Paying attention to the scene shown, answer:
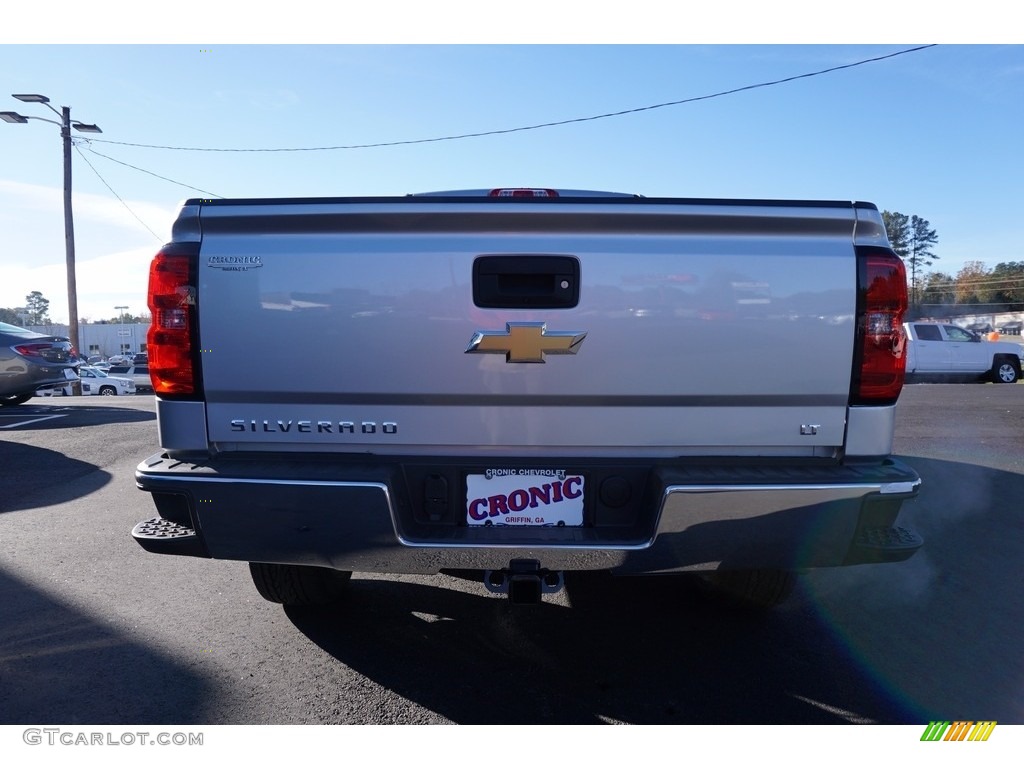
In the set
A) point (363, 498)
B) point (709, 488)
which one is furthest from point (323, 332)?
point (709, 488)

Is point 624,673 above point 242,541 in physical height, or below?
below

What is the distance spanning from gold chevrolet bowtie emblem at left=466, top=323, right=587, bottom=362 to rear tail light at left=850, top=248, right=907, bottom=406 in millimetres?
928

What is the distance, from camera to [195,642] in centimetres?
309

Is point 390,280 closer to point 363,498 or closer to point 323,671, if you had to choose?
point 363,498

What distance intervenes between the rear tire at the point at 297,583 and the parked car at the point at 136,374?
91.8 ft

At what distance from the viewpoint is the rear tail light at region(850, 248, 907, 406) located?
2.37 meters

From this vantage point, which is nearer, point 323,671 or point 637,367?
point 637,367

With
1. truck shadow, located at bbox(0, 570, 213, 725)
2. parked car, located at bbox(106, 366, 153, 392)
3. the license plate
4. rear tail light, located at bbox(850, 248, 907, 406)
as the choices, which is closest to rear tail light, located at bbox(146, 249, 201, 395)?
the license plate

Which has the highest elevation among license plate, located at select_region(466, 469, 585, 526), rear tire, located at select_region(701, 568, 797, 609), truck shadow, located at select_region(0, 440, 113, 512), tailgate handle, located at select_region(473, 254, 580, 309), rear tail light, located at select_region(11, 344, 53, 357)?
tailgate handle, located at select_region(473, 254, 580, 309)

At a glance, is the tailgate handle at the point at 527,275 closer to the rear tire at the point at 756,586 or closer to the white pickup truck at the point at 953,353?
the rear tire at the point at 756,586

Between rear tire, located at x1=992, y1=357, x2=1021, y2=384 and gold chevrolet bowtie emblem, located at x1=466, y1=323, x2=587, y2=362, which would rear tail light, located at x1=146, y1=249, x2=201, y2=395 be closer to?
gold chevrolet bowtie emblem, located at x1=466, y1=323, x2=587, y2=362

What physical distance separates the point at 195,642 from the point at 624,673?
1.82m

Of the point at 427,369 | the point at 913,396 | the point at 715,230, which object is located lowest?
the point at 913,396

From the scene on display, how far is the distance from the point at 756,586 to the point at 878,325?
1.43 meters
